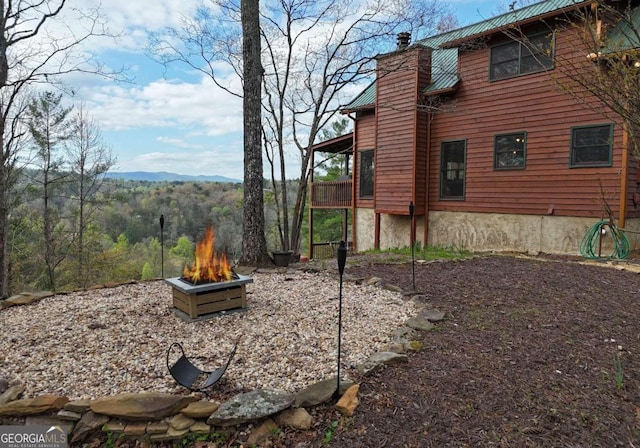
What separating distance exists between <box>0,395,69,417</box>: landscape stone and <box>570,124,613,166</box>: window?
970 cm

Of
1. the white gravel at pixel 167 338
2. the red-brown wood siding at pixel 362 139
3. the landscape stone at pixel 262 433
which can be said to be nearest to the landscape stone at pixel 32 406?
the white gravel at pixel 167 338

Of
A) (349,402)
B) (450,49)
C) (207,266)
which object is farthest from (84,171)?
(349,402)

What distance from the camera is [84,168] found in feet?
50.4

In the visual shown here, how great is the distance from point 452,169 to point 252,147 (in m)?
6.30

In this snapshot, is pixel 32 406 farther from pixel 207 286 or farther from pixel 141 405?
pixel 207 286

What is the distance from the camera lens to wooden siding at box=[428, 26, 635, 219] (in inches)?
338

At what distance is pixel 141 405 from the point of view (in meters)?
2.44

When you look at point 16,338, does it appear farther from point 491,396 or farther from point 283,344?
point 491,396

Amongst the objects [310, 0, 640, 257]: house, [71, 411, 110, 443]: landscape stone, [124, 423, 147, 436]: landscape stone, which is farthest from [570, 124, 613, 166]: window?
[71, 411, 110, 443]: landscape stone

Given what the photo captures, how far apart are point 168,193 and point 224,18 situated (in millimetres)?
19017

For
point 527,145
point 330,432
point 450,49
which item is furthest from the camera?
point 450,49

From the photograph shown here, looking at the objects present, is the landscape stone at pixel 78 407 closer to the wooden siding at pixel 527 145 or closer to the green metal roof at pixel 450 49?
the wooden siding at pixel 527 145

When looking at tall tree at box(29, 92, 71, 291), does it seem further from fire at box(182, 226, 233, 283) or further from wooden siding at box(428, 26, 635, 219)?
wooden siding at box(428, 26, 635, 219)

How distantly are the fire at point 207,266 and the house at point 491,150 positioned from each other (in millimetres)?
5347
